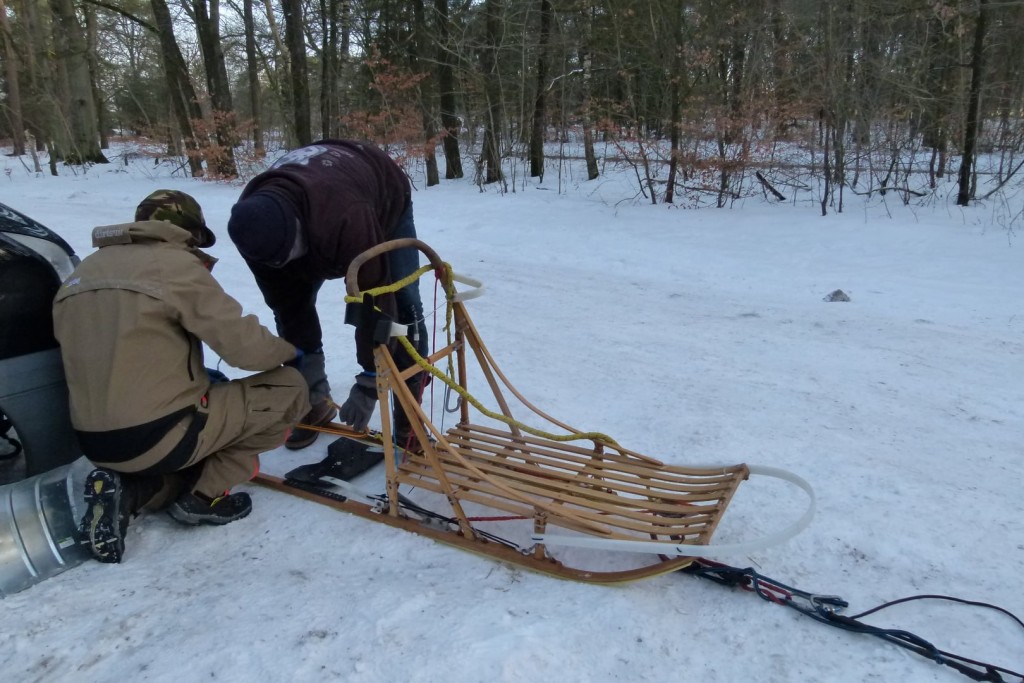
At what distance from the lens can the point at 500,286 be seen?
5.96 meters

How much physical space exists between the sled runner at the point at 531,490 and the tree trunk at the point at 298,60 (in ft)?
36.0

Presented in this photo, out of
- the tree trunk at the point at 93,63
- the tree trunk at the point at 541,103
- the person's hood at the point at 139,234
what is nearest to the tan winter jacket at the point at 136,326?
the person's hood at the point at 139,234

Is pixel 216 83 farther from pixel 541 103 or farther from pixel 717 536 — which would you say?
pixel 717 536

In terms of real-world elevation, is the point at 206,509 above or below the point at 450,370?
below

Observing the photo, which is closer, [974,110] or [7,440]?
[7,440]

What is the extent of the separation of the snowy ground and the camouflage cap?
111 cm

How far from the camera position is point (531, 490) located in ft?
8.30

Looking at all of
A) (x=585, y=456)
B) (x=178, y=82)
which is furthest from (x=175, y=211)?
(x=178, y=82)

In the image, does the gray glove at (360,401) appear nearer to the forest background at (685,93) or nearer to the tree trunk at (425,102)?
the forest background at (685,93)

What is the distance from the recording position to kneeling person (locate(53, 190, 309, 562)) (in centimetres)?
229

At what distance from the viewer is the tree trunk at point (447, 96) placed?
1205 centimetres

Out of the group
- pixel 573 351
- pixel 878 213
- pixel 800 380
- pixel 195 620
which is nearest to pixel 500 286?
pixel 573 351

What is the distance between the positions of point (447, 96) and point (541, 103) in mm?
2050

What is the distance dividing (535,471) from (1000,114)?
29.1 feet
